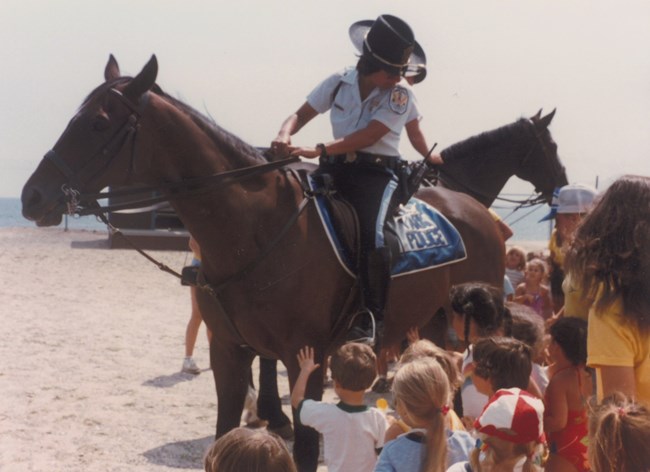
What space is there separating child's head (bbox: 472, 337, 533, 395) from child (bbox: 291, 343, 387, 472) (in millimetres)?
577

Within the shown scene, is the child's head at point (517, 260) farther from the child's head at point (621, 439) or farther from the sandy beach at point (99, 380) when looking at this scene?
the child's head at point (621, 439)

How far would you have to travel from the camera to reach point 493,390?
394cm

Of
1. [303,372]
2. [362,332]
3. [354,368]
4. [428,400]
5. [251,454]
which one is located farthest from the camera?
[362,332]

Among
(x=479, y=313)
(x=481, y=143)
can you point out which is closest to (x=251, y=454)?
(x=479, y=313)

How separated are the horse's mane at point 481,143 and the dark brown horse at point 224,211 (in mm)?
3619

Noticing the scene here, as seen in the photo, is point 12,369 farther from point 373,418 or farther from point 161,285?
point 161,285

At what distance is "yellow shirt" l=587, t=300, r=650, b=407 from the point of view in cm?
314

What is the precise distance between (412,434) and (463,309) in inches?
62.8

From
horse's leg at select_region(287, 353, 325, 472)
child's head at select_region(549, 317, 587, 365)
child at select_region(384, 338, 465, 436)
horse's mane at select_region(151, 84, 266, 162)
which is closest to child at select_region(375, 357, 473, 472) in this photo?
child at select_region(384, 338, 465, 436)

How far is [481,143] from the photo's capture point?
9.26 metres

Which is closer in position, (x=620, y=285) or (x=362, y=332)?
(x=620, y=285)

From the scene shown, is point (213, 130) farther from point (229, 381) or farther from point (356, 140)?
point (229, 381)

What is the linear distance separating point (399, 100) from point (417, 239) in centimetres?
97

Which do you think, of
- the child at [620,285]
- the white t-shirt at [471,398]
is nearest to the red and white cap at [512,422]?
the child at [620,285]
